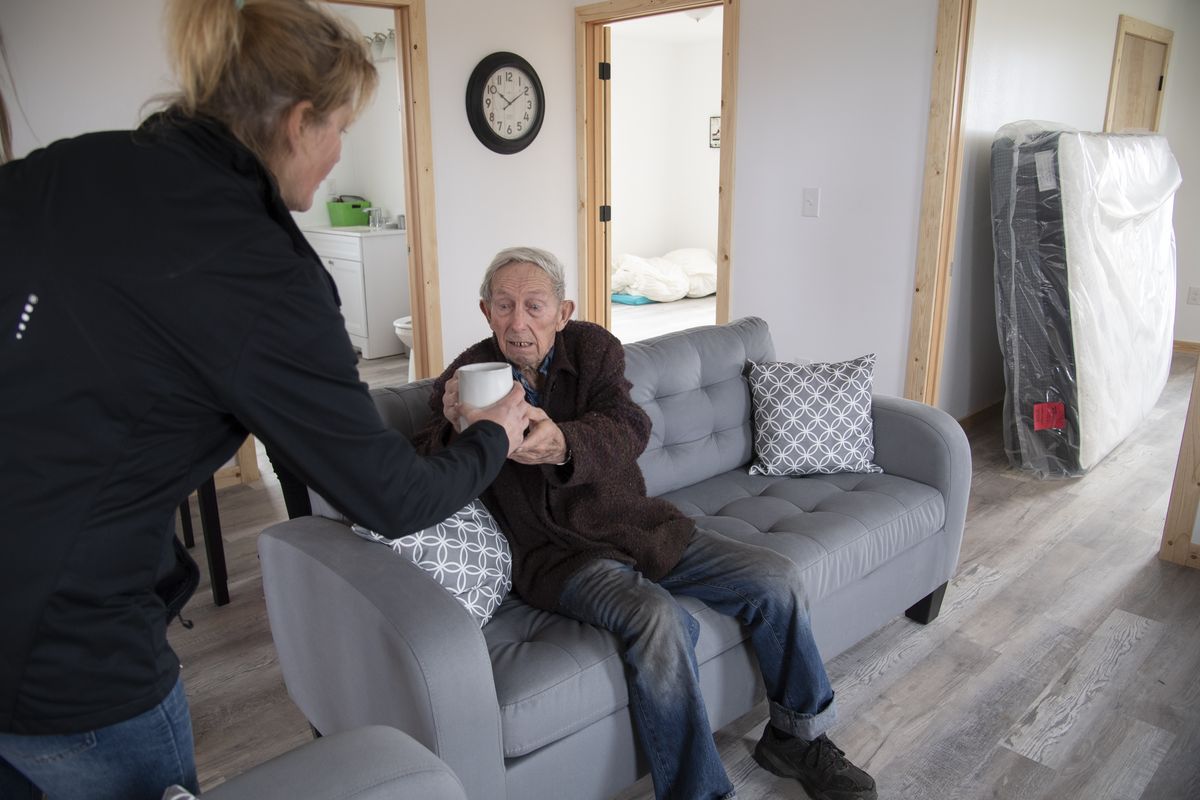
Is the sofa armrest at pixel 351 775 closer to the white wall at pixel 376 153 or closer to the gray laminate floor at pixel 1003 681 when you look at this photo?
the gray laminate floor at pixel 1003 681

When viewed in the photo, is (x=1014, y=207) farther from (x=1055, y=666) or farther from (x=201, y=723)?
(x=201, y=723)

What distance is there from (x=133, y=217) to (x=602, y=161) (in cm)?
433

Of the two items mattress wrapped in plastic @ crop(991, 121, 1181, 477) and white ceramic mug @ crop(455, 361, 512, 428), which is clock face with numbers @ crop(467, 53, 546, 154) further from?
white ceramic mug @ crop(455, 361, 512, 428)

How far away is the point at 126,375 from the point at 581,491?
1194 mm

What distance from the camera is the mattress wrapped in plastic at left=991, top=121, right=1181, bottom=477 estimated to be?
12.0 ft

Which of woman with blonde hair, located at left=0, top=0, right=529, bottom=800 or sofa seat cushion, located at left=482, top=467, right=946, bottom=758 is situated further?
sofa seat cushion, located at left=482, top=467, right=946, bottom=758

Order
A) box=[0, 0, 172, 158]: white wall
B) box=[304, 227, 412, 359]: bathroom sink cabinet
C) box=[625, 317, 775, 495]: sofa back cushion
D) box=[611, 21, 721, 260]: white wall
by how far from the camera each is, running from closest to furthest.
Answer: box=[625, 317, 775, 495]: sofa back cushion < box=[0, 0, 172, 158]: white wall < box=[304, 227, 412, 359]: bathroom sink cabinet < box=[611, 21, 721, 260]: white wall

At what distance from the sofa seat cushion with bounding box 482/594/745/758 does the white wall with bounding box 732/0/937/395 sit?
245cm

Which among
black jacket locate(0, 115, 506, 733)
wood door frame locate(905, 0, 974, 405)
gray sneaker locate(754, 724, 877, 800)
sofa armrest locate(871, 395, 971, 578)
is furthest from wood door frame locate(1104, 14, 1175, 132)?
black jacket locate(0, 115, 506, 733)

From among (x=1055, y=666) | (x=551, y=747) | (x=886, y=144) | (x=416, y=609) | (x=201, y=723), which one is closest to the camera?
(x=416, y=609)

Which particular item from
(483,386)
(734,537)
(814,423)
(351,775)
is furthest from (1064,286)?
(351,775)

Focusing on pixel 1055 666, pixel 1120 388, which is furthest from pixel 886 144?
pixel 1055 666

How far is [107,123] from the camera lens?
3.26m

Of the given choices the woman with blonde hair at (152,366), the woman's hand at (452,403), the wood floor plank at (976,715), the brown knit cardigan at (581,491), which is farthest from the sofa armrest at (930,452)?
the woman with blonde hair at (152,366)
